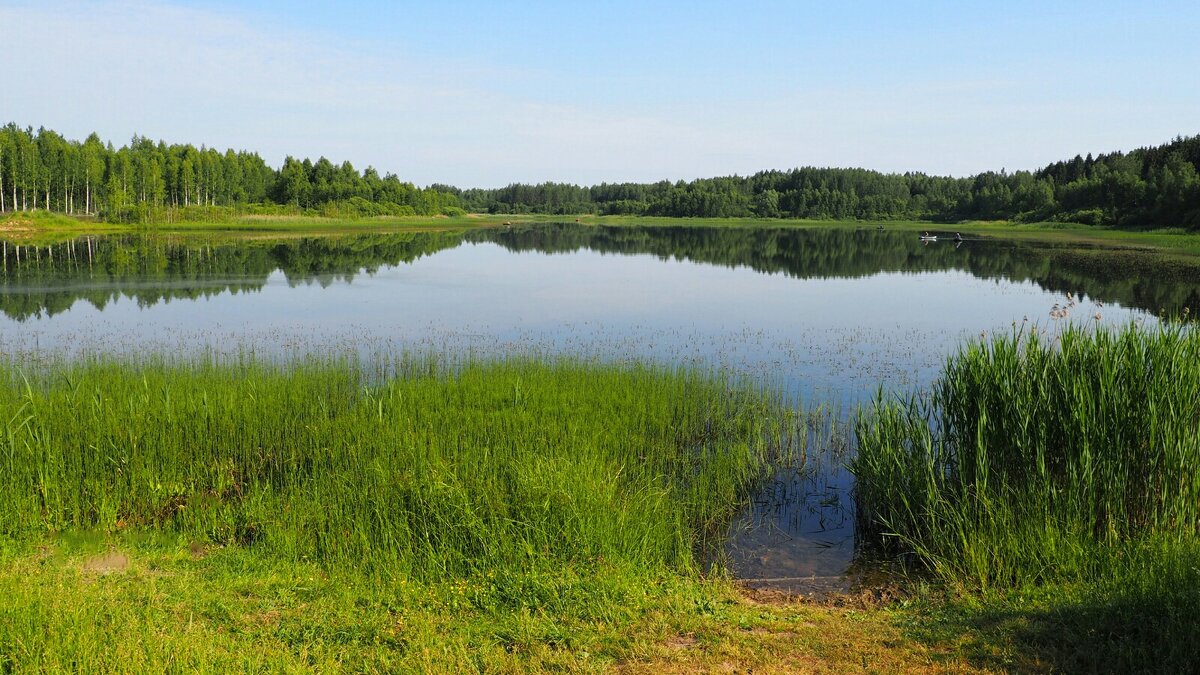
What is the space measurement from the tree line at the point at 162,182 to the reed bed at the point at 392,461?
263ft

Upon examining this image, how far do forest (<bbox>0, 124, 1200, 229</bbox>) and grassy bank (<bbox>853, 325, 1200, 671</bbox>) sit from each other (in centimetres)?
8274

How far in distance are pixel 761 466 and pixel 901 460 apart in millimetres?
2807

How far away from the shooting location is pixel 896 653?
5.65m

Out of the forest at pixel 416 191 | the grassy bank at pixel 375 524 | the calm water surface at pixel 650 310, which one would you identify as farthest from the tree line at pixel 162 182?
the grassy bank at pixel 375 524

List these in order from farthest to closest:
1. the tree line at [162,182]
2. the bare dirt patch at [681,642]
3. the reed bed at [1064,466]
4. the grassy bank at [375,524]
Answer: the tree line at [162,182], the reed bed at [1064,466], the bare dirt patch at [681,642], the grassy bank at [375,524]

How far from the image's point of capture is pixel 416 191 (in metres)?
145

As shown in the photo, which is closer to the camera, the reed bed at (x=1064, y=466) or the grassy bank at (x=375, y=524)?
the grassy bank at (x=375, y=524)

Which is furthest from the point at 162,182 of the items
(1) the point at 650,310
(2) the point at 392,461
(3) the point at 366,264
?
(2) the point at 392,461

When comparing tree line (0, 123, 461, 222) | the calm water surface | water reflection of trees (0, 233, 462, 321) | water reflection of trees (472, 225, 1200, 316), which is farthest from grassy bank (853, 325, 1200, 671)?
tree line (0, 123, 461, 222)

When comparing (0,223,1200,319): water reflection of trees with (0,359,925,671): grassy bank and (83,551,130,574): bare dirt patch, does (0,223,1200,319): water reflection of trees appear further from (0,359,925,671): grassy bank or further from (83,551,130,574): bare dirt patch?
(83,551,130,574): bare dirt patch

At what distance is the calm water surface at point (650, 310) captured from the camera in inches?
577

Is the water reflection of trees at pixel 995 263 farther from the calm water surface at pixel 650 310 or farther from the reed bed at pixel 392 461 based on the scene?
the reed bed at pixel 392 461

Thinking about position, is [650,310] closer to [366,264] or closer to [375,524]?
[375,524]

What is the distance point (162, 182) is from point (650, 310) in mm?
82350
